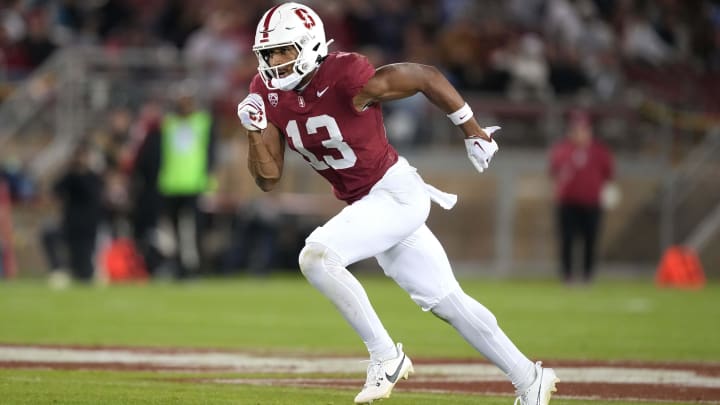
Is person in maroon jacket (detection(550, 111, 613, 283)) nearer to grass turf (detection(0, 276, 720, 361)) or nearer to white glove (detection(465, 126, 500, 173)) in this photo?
grass turf (detection(0, 276, 720, 361))

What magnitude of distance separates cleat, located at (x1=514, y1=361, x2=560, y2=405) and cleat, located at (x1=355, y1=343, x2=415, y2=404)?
22.1 inches

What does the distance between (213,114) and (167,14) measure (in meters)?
2.43

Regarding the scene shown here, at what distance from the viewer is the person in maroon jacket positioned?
56.6 feet

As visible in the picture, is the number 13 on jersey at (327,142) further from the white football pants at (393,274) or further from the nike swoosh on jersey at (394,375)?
the nike swoosh on jersey at (394,375)

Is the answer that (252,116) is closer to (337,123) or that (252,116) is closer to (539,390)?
(337,123)

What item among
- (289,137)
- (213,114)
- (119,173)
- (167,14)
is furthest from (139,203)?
(289,137)

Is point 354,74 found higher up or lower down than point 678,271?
higher up

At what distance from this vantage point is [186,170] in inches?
655

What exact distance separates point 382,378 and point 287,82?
146 cm

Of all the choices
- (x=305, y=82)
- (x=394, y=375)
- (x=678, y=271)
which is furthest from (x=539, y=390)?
(x=678, y=271)

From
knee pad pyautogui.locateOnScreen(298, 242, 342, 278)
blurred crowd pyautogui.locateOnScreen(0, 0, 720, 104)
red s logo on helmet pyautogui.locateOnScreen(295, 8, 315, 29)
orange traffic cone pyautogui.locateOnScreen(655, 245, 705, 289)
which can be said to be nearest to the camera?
knee pad pyautogui.locateOnScreen(298, 242, 342, 278)

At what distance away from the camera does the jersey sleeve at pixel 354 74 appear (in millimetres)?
6660

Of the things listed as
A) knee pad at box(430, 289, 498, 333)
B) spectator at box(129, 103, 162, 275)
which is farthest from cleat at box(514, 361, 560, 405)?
spectator at box(129, 103, 162, 275)

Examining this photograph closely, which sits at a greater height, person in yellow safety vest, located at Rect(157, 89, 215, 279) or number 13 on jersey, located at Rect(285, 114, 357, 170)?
number 13 on jersey, located at Rect(285, 114, 357, 170)
